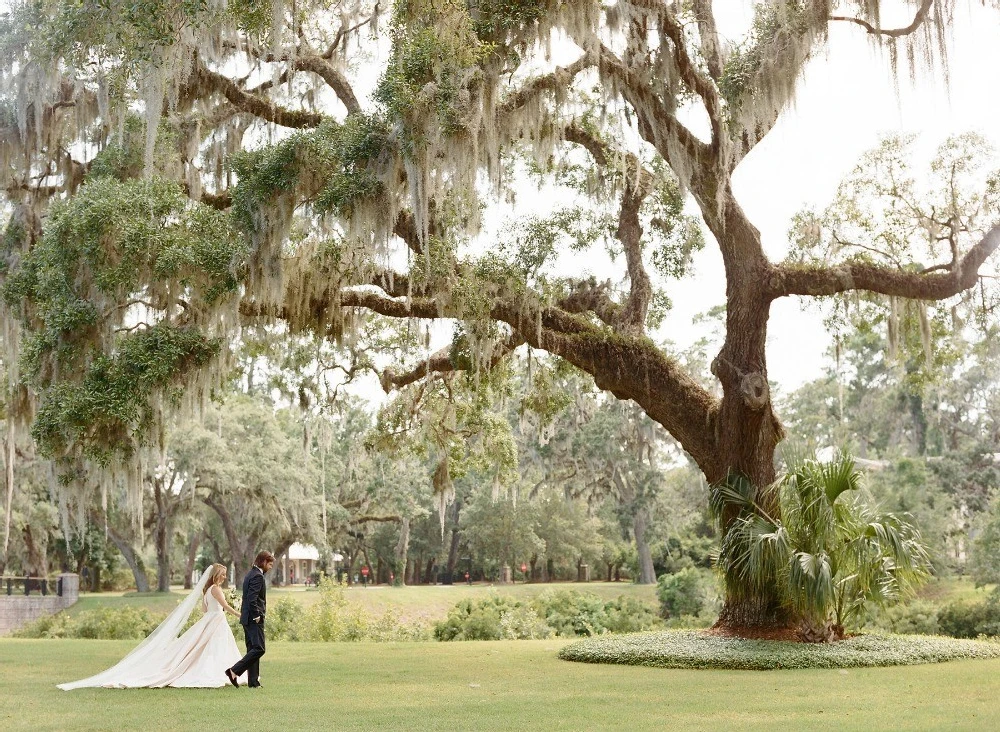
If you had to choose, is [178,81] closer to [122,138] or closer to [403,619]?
[122,138]

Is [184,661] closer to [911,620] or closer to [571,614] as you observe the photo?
[911,620]

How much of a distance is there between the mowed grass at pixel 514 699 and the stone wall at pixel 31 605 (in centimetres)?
1703

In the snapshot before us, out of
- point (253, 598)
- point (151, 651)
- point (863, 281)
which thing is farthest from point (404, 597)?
point (253, 598)

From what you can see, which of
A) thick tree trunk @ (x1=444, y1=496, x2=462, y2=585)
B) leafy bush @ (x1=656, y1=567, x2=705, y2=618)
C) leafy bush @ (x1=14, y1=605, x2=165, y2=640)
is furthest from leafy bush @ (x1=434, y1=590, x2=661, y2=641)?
thick tree trunk @ (x1=444, y1=496, x2=462, y2=585)

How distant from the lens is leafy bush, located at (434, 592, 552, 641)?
1856 centimetres

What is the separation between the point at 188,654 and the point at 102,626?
460 inches

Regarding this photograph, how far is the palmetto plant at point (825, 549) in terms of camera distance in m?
11.8

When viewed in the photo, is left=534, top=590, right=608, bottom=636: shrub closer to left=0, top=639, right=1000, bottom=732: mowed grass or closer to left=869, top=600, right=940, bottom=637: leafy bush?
left=869, top=600, right=940, bottom=637: leafy bush

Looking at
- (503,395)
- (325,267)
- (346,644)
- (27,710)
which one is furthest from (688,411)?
(27,710)

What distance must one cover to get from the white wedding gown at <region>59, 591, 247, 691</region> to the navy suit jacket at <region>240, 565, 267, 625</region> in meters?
0.46

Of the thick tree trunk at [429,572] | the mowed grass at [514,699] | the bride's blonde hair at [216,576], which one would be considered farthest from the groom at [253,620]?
the thick tree trunk at [429,572]

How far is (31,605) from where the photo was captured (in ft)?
91.9

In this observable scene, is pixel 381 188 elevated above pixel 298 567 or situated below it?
above

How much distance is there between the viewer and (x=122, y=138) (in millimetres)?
12242
